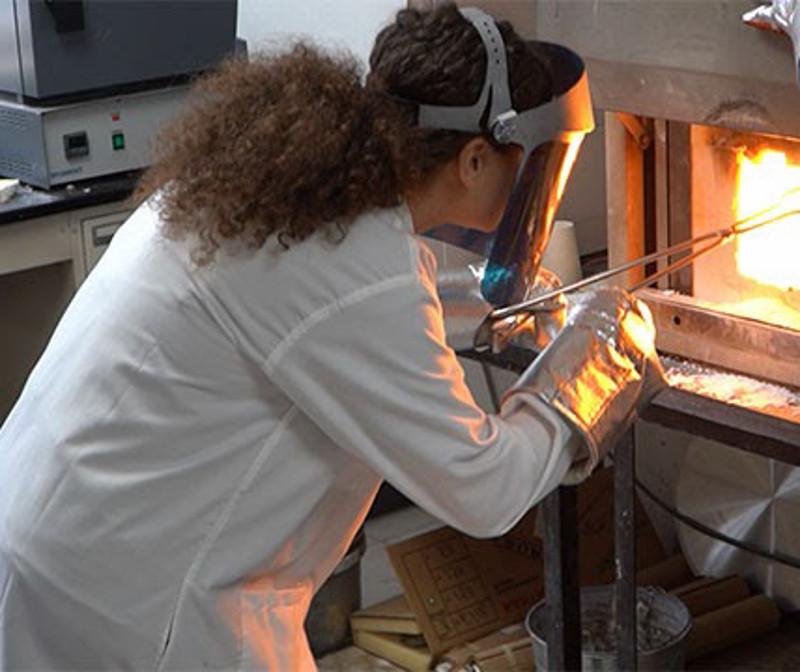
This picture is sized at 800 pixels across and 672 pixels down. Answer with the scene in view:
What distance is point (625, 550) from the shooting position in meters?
2.38

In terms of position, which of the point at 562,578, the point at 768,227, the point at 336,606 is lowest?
the point at 336,606

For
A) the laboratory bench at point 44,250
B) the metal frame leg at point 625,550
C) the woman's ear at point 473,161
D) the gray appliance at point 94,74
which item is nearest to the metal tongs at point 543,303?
the metal frame leg at point 625,550

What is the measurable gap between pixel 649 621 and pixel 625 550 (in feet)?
1.49

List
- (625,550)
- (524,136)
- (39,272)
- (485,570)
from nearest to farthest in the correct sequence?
(524,136), (625,550), (485,570), (39,272)

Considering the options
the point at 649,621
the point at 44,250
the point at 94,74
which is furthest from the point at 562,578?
the point at 94,74

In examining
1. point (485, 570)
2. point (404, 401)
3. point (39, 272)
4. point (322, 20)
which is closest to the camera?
point (404, 401)

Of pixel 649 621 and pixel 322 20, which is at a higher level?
pixel 322 20

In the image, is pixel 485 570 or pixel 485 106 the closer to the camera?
pixel 485 106

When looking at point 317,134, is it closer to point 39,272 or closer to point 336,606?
point 336,606

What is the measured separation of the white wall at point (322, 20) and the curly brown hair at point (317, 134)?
1.16m

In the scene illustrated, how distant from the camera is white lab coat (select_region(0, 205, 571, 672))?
1.52m

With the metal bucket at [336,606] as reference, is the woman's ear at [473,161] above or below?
above

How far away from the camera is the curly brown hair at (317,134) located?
153 centimetres

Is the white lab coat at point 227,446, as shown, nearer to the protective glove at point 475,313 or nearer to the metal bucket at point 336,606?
the protective glove at point 475,313
